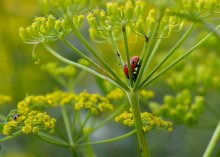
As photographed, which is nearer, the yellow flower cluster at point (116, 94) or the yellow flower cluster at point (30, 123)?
the yellow flower cluster at point (30, 123)

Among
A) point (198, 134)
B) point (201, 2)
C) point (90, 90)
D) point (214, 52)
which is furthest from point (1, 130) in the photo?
point (198, 134)

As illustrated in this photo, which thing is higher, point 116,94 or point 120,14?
point 120,14

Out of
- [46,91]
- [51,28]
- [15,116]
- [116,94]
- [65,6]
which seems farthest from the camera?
[46,91]

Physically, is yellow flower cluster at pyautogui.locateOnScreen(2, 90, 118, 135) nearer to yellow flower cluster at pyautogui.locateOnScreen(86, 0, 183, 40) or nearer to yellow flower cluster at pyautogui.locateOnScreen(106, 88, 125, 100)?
yellow flower cluster at pyautogui.locateOnScreen(106, 88, 125, 100)

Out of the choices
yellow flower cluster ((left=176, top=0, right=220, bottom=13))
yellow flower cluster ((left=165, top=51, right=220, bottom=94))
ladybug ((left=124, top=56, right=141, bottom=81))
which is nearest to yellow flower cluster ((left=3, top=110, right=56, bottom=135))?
ladybug ((left=124, top=56, right=141, bottom=81))

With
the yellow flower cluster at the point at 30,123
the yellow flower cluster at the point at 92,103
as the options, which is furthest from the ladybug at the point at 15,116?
the yellow flower cluster at the point at 92,103

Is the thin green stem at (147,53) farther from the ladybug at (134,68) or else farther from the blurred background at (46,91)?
the blurred background at (46,91)

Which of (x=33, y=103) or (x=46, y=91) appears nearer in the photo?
(x=33, y=103)

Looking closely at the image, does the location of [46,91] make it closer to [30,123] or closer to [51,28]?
[30,123]

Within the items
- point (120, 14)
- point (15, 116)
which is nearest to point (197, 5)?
point (120, 14)

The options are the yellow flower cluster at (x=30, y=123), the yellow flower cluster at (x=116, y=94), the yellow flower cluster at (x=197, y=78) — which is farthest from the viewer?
the yellow flower cluster at (x=197, y=78)
